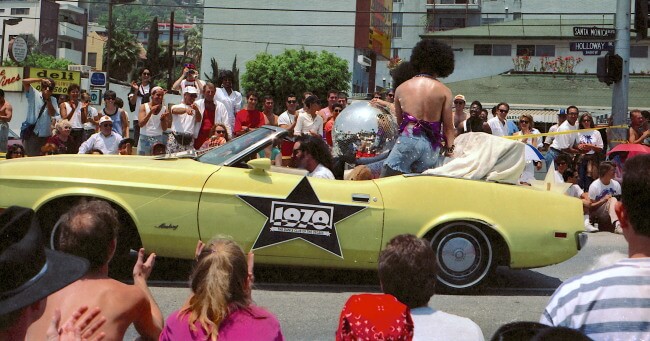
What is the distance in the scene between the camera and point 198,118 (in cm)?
1266

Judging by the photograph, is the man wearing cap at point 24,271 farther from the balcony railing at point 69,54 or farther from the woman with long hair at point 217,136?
the balcony railing at point 69,54

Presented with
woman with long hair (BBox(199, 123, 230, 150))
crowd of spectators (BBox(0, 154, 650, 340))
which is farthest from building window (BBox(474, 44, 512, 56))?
crowd of spectators (BBox(0, 154, 650, 340))

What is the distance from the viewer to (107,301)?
4.18 metres

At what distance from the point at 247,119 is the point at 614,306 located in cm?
1064

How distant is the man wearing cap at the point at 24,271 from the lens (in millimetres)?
2092

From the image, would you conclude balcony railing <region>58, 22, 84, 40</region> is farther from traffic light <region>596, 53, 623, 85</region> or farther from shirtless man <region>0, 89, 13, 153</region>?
traffic light <region>596, 53, 623, 85</region>

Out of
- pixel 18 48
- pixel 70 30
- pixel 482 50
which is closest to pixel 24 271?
pixel 18 48

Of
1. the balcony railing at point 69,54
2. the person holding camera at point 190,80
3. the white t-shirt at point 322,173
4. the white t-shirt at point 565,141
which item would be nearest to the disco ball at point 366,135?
the white t-shirt at point 322,173

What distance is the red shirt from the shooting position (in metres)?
13.3

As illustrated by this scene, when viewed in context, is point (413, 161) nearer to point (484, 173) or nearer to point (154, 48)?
point (484, 173)

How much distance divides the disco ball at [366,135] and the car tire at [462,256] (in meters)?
1.54

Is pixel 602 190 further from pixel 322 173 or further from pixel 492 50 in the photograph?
pixel 492 50

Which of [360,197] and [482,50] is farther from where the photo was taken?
[482,50]

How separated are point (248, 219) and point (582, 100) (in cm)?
4179
